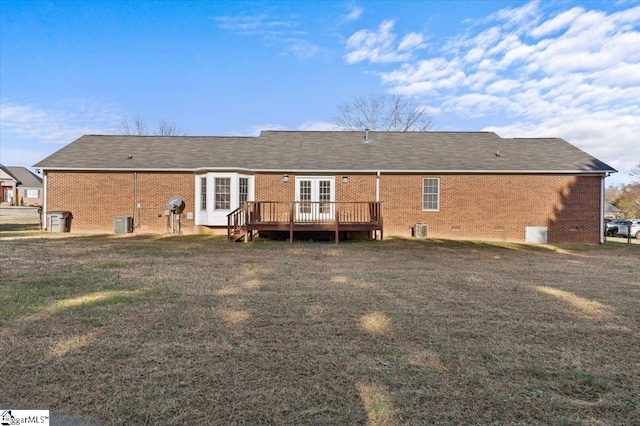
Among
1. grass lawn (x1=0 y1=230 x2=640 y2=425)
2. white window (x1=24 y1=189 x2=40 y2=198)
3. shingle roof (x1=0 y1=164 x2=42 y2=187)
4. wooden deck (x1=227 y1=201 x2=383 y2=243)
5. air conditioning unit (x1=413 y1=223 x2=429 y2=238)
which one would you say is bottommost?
grass lawn (x1=0 y1=230 x2=640 y2=425)

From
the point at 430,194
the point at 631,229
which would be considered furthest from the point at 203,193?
the point at 631,229

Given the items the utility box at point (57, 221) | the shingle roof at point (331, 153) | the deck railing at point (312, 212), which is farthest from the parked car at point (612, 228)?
the utility box at point (57, 221)

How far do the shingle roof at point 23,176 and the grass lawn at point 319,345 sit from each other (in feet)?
167

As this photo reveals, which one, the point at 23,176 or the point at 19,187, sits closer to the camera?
the point at 19,187

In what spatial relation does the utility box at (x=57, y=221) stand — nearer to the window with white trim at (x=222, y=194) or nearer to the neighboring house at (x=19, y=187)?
the window with white trim at (x=222, y=194)

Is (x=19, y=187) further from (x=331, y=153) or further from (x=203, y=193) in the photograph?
(x=331, y=153)

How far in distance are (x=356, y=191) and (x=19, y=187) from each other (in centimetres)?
5030

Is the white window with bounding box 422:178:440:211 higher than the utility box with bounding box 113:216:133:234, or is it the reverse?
the white window with bounding box 422:178:440:211

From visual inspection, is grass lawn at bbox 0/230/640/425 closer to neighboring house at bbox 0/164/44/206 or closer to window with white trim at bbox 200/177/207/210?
window with white trim at bbox 200/177/207/210

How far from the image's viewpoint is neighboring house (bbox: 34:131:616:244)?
14.5 metres

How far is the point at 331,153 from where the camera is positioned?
16.0m

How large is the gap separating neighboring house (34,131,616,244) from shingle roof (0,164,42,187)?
41.2 metres

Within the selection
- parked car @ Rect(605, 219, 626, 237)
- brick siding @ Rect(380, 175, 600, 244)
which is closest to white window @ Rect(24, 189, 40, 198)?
brick siding @ Rect(380, 175, 600, 244)

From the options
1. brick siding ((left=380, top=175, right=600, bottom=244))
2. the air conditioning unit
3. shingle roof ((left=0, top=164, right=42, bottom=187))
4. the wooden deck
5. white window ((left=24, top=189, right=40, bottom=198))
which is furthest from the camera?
white window ((left=24, top=189, right=40, bottom=198))
